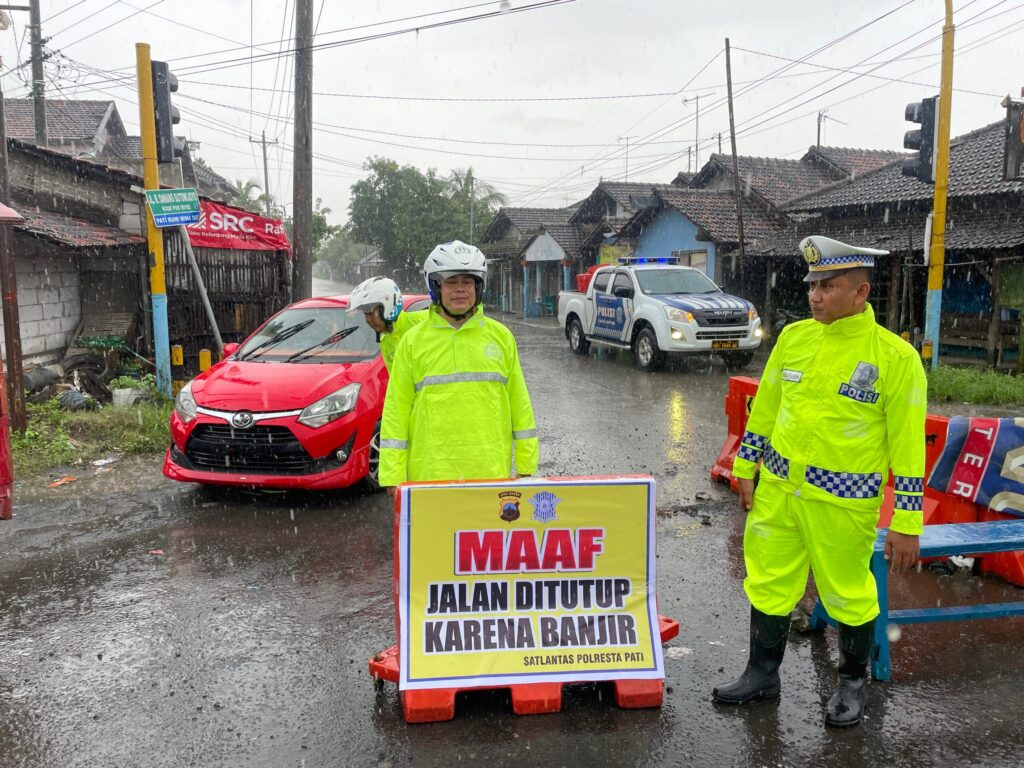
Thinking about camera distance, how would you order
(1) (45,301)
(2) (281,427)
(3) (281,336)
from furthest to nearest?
1. (1) (45,301)
2. (3) (281,336)
3. (2) (281,427)

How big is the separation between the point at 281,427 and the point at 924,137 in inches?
390

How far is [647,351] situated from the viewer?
14.2m

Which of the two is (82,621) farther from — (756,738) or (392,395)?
(756,738)

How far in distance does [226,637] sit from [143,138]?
736 cm

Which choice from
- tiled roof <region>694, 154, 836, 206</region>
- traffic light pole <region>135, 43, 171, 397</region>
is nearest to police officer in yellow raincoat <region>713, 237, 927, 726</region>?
traffic light pole <region>135, 43, 171, 397</region>

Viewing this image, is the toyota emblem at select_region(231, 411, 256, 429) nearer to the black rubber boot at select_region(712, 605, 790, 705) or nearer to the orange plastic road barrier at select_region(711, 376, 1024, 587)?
the black rubber boot at select_region(712, 605, 790, 705)

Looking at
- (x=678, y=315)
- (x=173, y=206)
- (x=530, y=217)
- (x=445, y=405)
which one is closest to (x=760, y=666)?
(x=445, y=405)

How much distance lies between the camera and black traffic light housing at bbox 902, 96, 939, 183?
36.1 ft

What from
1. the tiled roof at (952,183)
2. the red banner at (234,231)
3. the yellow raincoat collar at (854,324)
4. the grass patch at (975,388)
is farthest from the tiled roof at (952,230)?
the yellow raincoat collar at (854,324)

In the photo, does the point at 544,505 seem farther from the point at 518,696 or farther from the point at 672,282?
the point at 672,282

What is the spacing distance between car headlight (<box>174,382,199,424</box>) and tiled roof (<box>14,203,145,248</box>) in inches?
226

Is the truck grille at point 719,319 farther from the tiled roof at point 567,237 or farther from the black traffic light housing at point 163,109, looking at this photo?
the tiled roof at point 567,237

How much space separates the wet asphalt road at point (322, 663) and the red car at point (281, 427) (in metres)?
0.31

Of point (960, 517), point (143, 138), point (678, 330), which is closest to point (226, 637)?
point (960, 517)
